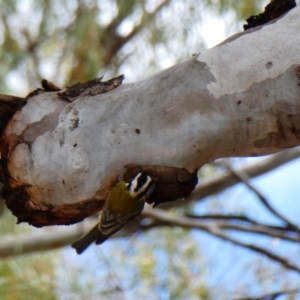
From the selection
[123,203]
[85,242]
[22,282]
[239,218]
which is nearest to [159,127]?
[123,203]

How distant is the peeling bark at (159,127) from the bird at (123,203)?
1 centimetres

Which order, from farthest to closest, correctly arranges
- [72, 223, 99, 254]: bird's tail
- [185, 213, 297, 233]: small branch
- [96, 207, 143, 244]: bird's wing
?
[185, 213, 297, 233]: small branch → [72, 223, 99, 254]: bird's tail → [96, 207, 143, 244]: bird's wing

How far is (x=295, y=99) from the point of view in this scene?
0.81 meters

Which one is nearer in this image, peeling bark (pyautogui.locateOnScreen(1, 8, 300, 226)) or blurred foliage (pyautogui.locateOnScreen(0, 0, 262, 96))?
peeling bark (pyautogui.locateOnScreen(1, 8, 300, 226))

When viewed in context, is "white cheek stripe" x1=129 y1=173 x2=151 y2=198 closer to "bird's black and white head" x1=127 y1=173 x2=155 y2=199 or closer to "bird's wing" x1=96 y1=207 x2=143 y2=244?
"bird's black and white head" x1=127 y1=173 x2=155 y2=199

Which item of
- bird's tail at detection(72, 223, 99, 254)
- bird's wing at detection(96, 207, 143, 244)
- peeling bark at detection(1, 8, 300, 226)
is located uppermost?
peeling bark at detection(1, 8, 300, 226)

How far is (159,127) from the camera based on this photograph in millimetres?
865

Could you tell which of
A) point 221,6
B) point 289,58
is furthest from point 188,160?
point 221,6

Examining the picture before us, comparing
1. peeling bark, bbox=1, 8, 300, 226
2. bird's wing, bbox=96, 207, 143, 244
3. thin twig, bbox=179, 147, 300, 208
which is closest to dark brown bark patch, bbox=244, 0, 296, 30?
peeling bark, bbox=1, 8, 300, 226

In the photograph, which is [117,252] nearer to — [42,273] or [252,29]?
[42,273]

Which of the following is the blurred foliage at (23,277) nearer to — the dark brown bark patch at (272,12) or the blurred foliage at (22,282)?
the blurred foliage at (22,282)

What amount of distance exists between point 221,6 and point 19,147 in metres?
1.29

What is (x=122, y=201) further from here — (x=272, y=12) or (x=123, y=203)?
(x=272, y=12)

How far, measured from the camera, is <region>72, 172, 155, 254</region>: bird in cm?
89
